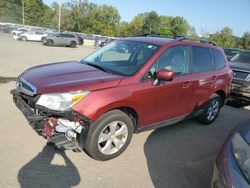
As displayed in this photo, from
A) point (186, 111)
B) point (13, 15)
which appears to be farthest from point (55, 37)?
point (13, 15)

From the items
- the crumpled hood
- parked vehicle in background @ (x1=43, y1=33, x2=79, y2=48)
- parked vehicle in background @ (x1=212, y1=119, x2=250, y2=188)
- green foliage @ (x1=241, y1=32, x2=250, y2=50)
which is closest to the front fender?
the crumpled hood

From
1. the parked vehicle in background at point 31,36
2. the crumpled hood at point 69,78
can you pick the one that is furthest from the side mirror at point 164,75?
the parked vehicle in background at point 31,36

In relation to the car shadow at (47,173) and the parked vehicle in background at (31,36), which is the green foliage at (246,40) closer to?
the parked vehicle in background at (31,36)

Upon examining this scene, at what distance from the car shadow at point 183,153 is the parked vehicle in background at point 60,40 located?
91.1ft

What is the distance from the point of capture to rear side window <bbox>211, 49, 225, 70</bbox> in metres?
5.83

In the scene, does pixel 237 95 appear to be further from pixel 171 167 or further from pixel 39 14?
pixel 39 14

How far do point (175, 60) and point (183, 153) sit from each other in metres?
1.64

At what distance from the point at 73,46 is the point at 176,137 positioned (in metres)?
29.7

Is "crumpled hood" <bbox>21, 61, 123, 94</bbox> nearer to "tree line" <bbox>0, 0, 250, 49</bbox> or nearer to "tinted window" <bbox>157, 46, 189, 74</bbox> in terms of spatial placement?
"tinted window" <bbox>157, 46, 189, 74</bbox>

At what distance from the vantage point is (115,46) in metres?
5.26

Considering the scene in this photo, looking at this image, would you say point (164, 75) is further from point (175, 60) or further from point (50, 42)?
point (50, 42)

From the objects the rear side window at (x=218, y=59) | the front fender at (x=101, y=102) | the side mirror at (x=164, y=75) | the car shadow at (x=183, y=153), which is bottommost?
the car shadow at (x=183, y=153)

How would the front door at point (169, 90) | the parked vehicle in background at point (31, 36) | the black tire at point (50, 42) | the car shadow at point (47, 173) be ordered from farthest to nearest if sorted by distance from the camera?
1. the parked vehicle in background at point (31, 36)
2. the black tire at point (50, 42)
3. the front door at point (169, 90)
4. the car shadow at point (47, 173)

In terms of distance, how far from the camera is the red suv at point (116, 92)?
11.7 ft
